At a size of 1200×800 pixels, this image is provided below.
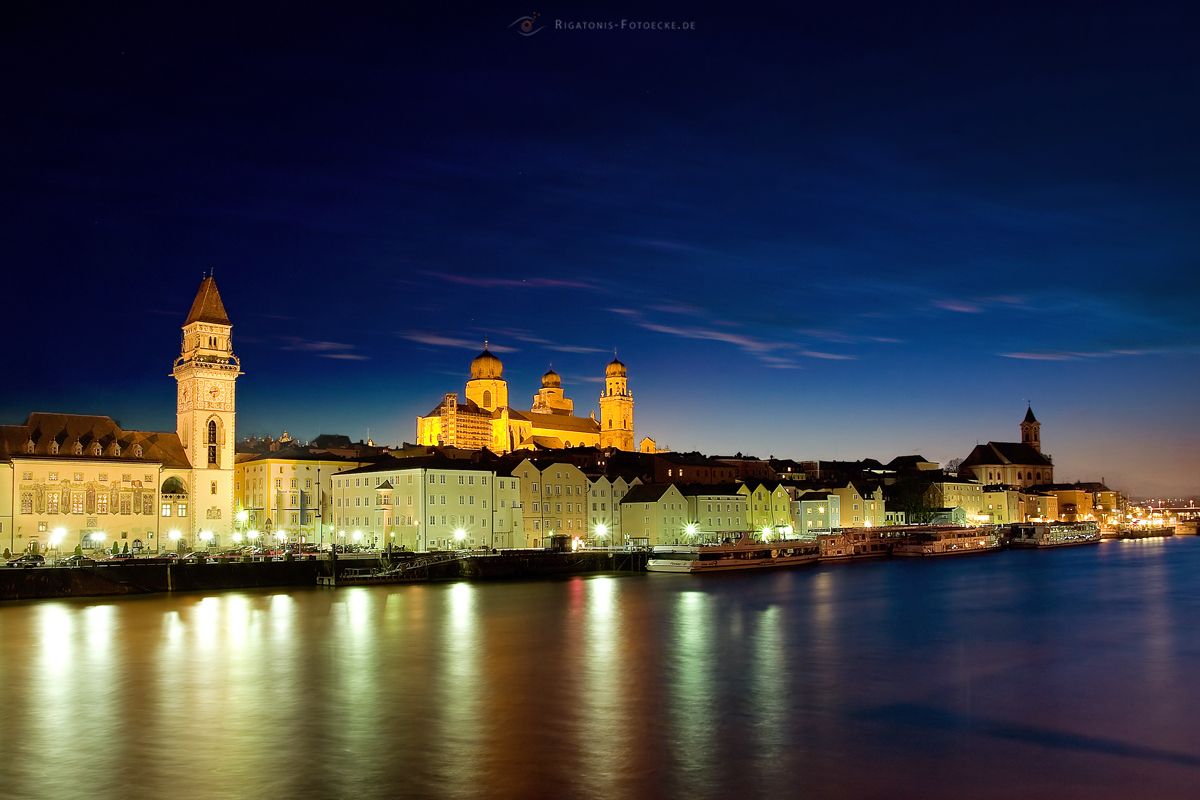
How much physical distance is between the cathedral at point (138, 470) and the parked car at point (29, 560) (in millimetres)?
4293

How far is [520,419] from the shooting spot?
487ft

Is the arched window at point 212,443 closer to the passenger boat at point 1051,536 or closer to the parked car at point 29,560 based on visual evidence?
the parked car at point 29,560

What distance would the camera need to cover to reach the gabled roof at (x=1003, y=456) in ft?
569

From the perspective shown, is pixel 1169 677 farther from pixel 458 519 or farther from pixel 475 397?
pixel 475 397

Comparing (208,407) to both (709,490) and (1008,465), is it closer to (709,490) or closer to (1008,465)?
(709,490)

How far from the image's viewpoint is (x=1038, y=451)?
616 feet

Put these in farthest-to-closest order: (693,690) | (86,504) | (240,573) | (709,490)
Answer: (709,490) → (86,504) → (240,573) → (693,690)

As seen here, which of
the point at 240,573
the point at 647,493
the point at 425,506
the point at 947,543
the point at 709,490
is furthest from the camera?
the point at 947,543

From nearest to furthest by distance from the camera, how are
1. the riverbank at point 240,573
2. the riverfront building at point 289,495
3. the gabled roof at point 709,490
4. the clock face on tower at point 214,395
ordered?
the riverbank at point 240,573 → the clock face on tower at point 214,395 → the riverfront building at point 289,495 → the gabled roof at point 709,490

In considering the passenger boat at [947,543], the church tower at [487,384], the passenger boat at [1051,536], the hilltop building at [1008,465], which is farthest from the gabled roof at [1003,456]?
the church tower at [487,384]

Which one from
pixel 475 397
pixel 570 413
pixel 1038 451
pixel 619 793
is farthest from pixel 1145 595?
pixel 1038 451

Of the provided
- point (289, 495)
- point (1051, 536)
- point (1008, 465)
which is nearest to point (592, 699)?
point (289, 495)

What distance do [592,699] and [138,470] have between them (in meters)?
53.0

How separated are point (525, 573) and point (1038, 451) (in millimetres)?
138477
